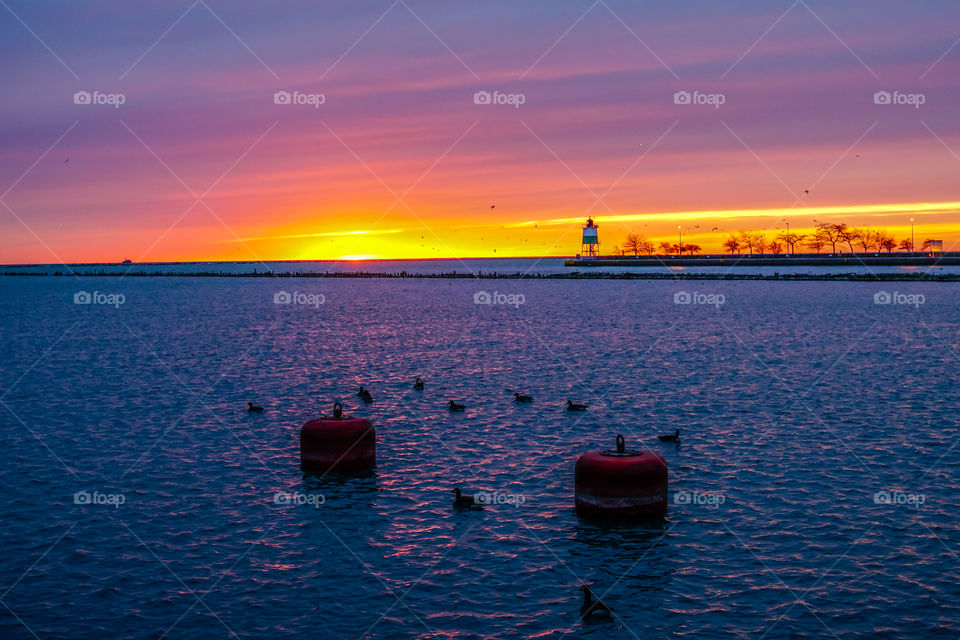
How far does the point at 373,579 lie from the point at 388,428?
1915 cm

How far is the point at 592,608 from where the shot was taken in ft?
61.6

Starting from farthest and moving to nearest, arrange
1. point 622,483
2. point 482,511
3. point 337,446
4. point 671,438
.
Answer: point 671,438 → point 337,446 → point 482,511 → point 622,483

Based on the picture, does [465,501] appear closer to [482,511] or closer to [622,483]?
[482,511]

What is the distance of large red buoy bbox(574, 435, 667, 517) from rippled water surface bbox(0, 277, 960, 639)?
668mm

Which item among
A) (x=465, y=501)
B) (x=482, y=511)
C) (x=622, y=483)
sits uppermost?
(x=622, y=483)

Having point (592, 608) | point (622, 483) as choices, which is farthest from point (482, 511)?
point (592, 608)

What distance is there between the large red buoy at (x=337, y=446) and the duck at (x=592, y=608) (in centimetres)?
1286

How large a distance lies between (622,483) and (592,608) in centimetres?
562

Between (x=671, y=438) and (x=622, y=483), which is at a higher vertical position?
(x=671, y=438)

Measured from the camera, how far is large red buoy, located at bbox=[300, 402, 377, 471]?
2994 centimetres

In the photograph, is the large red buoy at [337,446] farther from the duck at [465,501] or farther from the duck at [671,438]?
the duck at [671,438]

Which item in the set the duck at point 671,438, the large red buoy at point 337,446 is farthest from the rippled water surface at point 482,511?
the large red buoy at point 337,446

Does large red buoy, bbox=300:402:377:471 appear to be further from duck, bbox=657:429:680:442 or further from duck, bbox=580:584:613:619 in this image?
duck, bbox=580:584:613:619

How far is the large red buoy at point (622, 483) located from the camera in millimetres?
23938
